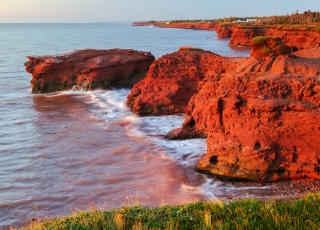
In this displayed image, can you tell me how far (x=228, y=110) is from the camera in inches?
388

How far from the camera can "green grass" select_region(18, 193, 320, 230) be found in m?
5.25

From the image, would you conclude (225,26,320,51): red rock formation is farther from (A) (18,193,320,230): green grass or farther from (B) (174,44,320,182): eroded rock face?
(A) (18,193,320,230): green grass

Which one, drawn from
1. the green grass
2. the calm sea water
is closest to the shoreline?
the calm sea water

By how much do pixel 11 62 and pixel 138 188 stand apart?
115 feet

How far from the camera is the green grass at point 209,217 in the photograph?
5246 millimetres

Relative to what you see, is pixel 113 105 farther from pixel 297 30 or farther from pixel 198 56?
pixel 297 30

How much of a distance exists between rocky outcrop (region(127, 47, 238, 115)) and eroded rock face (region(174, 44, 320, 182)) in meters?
5.75

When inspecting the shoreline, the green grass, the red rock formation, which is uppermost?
the red rock formation

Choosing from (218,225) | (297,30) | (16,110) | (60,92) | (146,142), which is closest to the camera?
(218,225)

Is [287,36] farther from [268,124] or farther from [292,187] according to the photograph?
[292,187]

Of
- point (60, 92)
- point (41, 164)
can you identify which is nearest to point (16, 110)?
point (60, 92)

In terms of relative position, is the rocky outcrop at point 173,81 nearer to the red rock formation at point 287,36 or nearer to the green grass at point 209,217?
the green grass at point 209,217

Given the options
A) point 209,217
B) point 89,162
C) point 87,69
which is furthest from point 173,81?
point 209,217

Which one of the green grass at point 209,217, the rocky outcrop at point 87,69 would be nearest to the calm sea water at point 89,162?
the green grass at point 209,217
